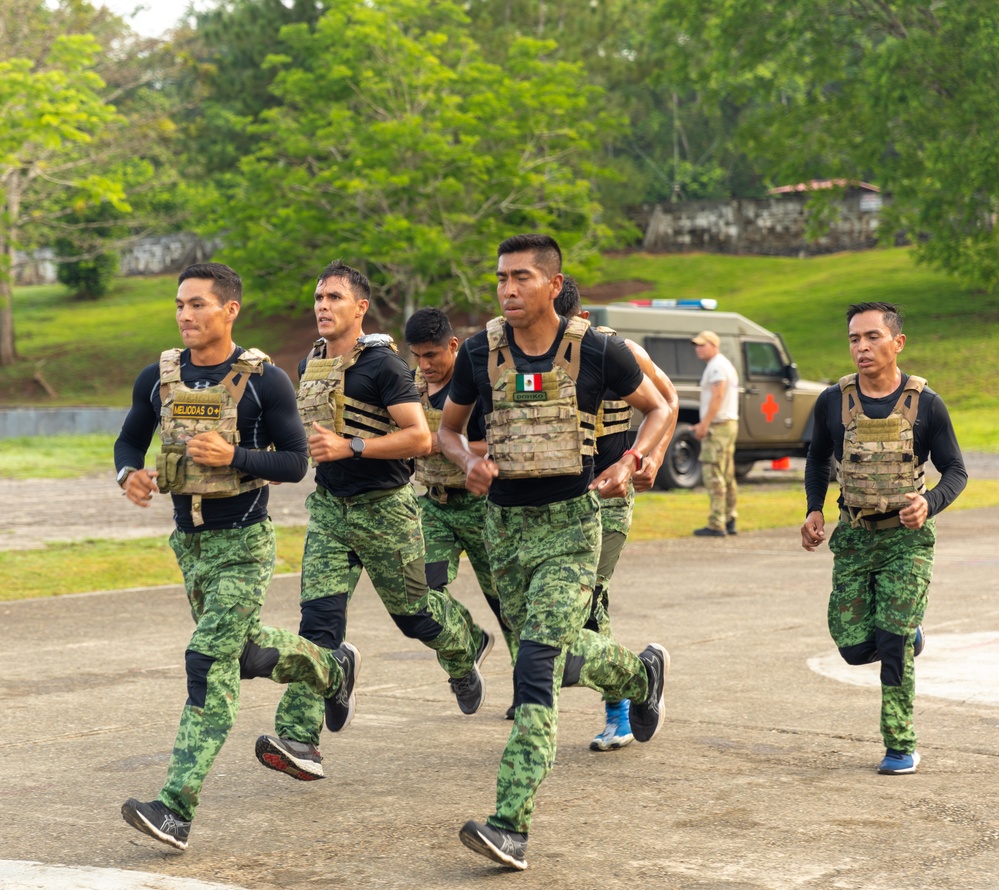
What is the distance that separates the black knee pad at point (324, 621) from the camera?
5957mm

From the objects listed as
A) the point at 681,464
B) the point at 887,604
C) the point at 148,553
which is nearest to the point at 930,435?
the point at 887,604

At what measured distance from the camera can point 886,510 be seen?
19.8 ft

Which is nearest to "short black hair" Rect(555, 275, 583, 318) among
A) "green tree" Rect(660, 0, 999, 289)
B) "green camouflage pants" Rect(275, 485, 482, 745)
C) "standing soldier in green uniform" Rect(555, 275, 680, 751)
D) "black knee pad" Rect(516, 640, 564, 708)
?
"standing soldier in green uniform" Rect(555, 275, 680, 751)

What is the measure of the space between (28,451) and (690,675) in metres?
21.0

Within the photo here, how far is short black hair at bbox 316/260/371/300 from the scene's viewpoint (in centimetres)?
616

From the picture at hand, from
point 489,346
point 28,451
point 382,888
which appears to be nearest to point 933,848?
point 382,888

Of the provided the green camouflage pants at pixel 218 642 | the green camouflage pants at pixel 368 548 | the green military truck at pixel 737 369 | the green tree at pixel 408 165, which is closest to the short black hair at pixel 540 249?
the green camouflage pants at pixel 218 642

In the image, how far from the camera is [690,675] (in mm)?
8117

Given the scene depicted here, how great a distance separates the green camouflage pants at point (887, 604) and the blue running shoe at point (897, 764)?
2cm

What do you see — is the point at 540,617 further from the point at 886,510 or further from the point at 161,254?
the point at 161,254

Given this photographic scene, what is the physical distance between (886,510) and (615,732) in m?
1.48

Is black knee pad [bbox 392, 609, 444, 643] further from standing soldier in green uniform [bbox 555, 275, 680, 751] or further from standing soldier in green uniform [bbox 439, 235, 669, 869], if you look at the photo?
standing soldier in green uniform [bbox 439, 235, 669, 869]

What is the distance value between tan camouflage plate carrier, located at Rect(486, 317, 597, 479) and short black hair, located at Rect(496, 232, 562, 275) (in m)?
0.23

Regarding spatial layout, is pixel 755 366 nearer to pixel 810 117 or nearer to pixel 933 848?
pixel 933 848
